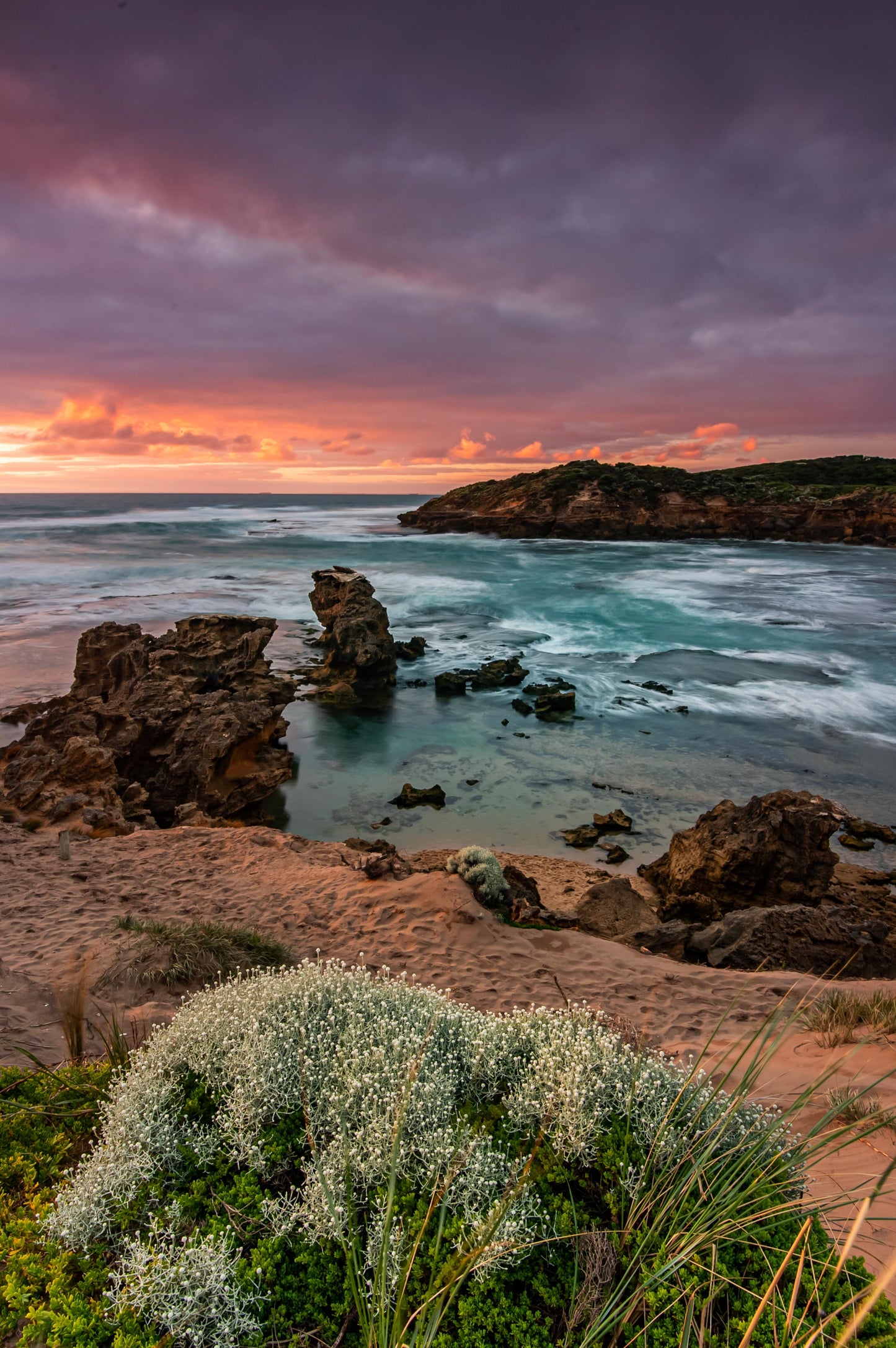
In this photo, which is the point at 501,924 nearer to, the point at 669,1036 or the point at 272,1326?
the point at 669,1036

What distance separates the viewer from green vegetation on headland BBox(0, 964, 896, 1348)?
2348mm

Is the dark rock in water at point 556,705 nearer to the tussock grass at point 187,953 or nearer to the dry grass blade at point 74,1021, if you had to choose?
the tussock grass at point 187,953

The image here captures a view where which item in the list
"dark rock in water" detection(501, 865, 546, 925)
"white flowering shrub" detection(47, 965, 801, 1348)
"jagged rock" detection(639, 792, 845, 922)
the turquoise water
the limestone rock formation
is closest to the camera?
"white flowering shrub" detection(47, 965, 801, 1348)

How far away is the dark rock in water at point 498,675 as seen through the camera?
21078mm

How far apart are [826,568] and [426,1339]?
56.1 meters

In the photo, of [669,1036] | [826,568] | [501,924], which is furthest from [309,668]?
[826,568]

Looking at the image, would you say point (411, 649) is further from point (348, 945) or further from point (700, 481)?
point (700, 481)

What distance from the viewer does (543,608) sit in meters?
36.2

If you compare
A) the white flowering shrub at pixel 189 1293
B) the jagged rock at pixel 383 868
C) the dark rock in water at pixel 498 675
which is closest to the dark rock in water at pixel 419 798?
the jagged rock at pixel 383 868

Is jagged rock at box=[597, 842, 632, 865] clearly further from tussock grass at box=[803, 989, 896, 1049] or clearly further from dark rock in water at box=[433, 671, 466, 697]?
dark rock in water at box=[433, 671, 466, 697]

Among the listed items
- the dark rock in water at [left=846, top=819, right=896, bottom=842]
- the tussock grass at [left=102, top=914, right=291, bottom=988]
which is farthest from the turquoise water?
the tussock grass at [left=102, top=914, right=291, bottom=988]

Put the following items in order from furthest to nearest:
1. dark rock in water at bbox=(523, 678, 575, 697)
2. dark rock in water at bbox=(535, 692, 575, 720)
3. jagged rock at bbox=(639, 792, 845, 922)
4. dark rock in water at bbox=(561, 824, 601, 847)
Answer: dark rock in water at bbox=(523, 678, 575, 697)
dark rock in water at bbox=(535, 692, 575, 720)
dark rock in water at bbox=(561, 824, 601, 847)
jagged rock at bbox=(639, 792, 845, 922)

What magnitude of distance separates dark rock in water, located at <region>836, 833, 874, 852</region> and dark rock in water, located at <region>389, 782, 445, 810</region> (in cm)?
718

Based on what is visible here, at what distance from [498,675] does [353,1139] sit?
18715 mm
